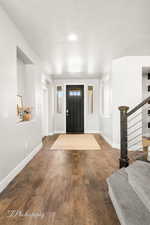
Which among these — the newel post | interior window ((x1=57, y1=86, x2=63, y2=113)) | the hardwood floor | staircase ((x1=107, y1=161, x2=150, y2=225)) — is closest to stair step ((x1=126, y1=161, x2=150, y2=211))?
staircase ((x1=107, y1=161, x2=150, y2=225))

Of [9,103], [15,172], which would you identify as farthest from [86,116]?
[9,103]

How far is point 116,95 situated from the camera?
175 inches

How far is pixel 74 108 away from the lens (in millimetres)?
7566

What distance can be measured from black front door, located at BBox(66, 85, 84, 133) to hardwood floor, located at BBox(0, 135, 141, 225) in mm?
4146

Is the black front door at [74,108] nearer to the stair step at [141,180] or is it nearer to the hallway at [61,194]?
the hallway at [61,194]

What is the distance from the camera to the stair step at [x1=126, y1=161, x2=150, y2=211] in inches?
59.1

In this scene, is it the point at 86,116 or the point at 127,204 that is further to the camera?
the point at 86,116

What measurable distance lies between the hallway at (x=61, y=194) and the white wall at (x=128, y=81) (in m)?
1.72

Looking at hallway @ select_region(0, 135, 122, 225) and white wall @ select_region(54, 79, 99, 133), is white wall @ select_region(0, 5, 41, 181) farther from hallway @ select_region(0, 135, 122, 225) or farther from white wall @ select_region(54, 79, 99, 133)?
white wall @ select_region(54, 79, 99, 133)

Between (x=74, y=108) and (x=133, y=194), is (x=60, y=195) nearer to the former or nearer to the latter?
(x=133, y=194)

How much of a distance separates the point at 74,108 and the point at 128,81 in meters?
3.65

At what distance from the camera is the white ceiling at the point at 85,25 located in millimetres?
2135

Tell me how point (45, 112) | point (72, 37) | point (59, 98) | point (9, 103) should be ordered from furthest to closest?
point (59, 98) → point (45, 112) → point (72, 37) → point (9, 103)

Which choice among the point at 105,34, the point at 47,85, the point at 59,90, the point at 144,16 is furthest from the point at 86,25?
the point at 59,90
